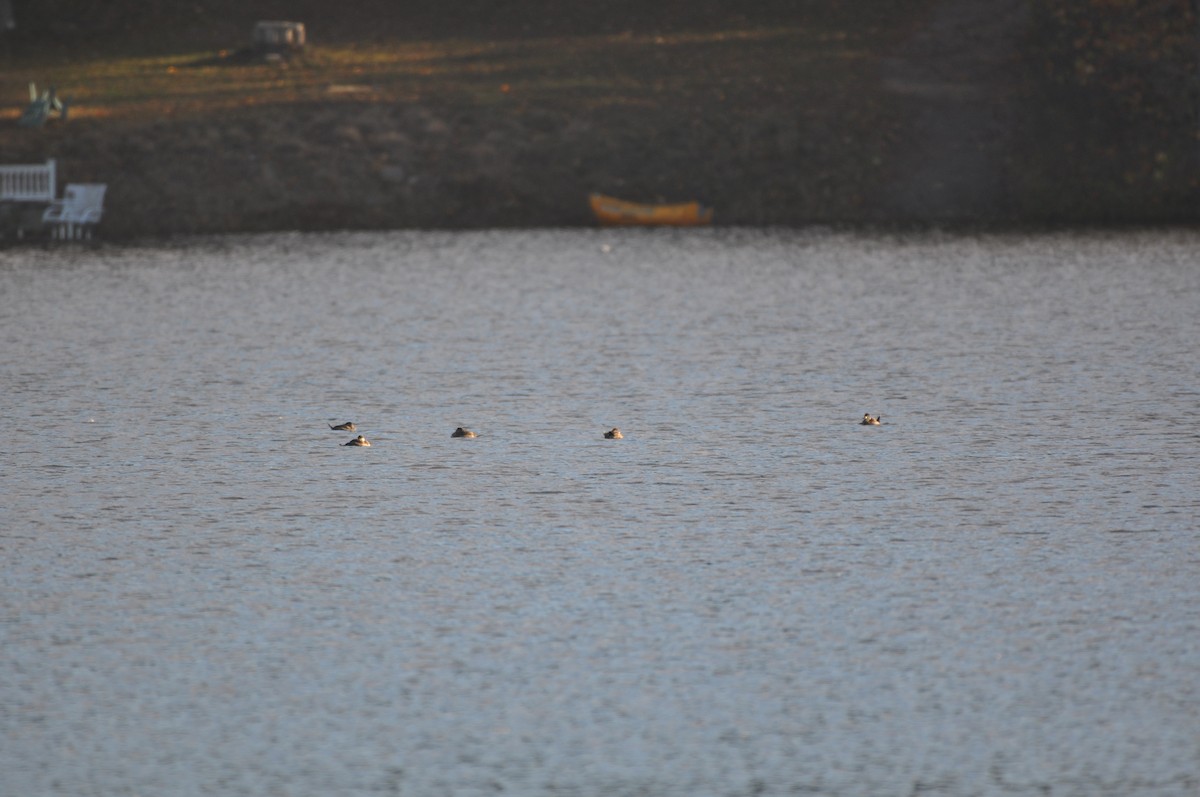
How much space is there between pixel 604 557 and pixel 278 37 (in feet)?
104

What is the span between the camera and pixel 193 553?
8586 mm

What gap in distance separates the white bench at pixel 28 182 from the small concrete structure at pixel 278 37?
755 centimetres

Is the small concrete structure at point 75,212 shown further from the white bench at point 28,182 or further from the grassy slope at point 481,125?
the grassy slope at point 481,125

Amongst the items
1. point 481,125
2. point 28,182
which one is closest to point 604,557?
point 28,182

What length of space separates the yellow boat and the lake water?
13.2m

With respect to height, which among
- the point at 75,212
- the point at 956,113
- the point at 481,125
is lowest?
the point at 75,212

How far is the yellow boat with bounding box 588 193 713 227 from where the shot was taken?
1227 inches

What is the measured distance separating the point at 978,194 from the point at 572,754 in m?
27.9

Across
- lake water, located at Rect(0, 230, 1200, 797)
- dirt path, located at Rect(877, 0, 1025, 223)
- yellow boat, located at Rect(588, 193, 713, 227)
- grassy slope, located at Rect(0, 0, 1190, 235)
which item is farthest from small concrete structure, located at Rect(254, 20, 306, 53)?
lake water, located at Rect(0, 230, 1200, 797)

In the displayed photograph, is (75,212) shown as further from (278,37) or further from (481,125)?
(278,37)

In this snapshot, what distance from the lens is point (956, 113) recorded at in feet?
115

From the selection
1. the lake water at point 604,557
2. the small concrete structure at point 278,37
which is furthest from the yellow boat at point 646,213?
the lake water at point 604,557

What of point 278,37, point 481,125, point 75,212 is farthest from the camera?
point 278,37

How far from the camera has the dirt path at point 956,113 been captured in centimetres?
3238
